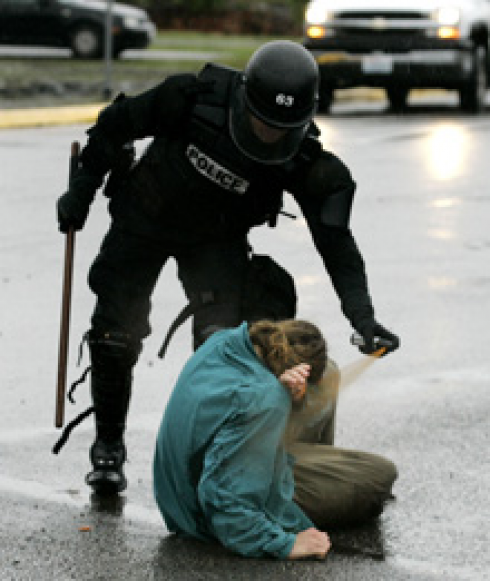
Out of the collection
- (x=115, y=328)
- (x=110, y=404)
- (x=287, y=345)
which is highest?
(x=287, y=345)

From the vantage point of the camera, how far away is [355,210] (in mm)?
11523

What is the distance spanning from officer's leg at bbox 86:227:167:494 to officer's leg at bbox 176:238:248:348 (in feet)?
0.48

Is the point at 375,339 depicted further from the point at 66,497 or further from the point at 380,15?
the point at 380,15

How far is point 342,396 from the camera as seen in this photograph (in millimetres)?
6715

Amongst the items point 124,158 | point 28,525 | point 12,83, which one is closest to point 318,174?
point 124,158

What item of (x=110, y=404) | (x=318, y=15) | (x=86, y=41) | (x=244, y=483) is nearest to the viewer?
(x=244, y=483)

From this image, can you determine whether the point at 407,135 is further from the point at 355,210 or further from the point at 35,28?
the point at 35,28

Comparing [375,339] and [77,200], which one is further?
[77,200]

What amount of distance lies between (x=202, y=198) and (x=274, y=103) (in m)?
0.48

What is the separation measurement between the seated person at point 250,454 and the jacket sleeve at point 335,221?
0.33 meters

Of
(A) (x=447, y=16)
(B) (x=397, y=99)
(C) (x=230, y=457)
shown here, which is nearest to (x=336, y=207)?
(C) (x=230, y=457)

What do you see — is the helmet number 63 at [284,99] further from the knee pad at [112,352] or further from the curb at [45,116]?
→ the curb at [45,116]

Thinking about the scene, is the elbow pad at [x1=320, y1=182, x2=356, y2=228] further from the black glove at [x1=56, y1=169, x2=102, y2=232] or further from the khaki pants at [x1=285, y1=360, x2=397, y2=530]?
the black glove at [x1=56, y1=169, x2=102, y2=232]

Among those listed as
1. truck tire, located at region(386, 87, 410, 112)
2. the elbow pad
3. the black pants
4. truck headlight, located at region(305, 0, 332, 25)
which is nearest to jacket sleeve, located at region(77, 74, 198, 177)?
the black pants
